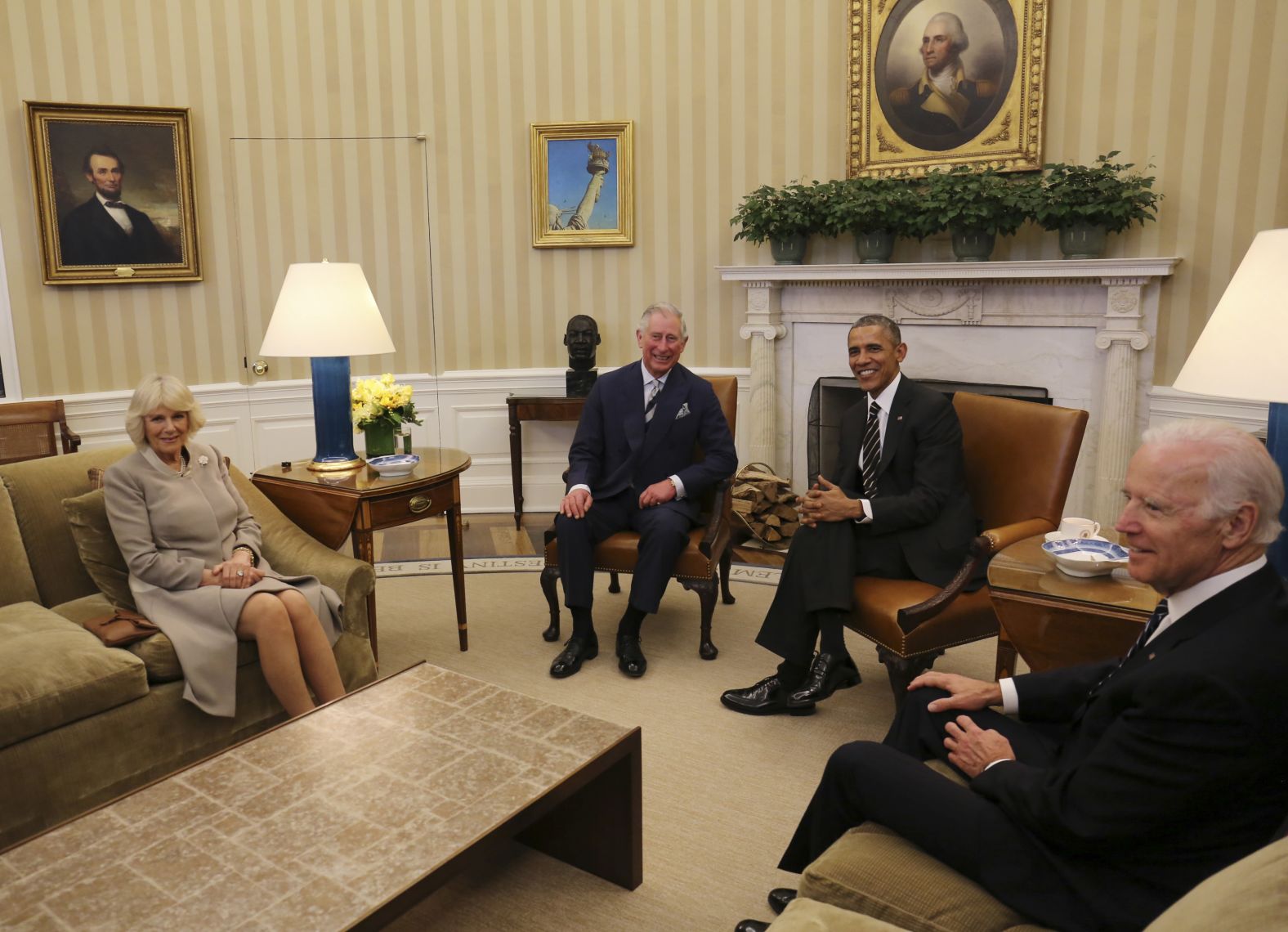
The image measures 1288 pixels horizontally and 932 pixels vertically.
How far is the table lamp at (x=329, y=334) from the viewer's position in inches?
154

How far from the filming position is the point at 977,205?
16.8 feet

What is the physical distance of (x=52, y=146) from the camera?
5633mm

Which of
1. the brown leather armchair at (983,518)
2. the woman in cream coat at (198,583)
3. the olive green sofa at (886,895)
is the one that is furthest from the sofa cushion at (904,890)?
the woman in cream coat at (198,583)

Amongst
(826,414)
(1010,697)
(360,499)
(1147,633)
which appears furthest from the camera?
(826,414)

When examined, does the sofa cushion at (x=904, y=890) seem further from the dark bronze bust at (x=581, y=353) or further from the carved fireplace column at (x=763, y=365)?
the dark bronze bust at (x=581, y=353)

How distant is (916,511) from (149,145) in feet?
16.3

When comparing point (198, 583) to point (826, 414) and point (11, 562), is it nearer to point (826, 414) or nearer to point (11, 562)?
point (11, 562)

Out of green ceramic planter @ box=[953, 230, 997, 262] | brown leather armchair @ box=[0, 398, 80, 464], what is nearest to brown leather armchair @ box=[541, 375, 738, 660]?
green ceramic planter @ box=[953, 230, 997, 262]

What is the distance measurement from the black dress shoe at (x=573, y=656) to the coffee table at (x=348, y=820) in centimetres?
108

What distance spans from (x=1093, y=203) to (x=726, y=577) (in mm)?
2583

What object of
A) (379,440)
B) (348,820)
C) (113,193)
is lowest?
(348,820)

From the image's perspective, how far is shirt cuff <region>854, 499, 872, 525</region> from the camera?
3.55 meters

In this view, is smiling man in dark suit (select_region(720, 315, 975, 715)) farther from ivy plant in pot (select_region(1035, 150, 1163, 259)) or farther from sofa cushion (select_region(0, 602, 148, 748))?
sofa cushion (select_region(0, 602, 148, 748))

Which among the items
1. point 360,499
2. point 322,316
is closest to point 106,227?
point 322,316
